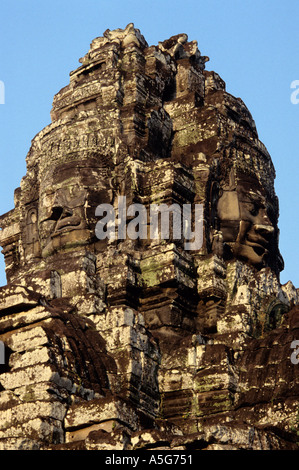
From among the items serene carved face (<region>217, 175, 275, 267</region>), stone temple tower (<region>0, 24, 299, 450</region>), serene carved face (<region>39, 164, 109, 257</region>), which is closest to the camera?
stone temple tower (<region>0, 24, 299, 450</region>)

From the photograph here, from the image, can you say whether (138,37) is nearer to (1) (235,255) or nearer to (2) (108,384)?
(1) (235,255)

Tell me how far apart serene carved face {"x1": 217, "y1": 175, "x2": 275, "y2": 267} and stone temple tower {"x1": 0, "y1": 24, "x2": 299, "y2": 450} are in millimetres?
29

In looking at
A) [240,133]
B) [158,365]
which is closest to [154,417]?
[158,365]

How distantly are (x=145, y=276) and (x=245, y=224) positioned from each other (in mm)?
2889

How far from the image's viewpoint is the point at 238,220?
21500mm

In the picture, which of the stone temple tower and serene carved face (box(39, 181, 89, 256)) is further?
serene carved face (box(39, 181, 89, 256))

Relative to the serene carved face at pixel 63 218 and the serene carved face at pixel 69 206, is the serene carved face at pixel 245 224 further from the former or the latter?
the serene carved face at pixel 63 218

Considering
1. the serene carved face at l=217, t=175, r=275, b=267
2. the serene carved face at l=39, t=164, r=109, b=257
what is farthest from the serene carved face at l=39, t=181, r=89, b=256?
the serene carved face at l=217, t=175, r=275, b=267

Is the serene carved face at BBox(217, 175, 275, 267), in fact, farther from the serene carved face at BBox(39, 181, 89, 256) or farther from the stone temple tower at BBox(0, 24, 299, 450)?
the serene carved face at BBox(39, 181, 89, 256)

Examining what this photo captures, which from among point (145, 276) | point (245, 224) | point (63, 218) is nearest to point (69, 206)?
point (63, 218)

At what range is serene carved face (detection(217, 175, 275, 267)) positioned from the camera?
2142 centimetres

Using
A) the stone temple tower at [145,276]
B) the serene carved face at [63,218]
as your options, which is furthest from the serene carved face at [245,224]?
the serene carved face at [63,218]

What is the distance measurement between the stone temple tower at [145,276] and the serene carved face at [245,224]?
3 centimetres
